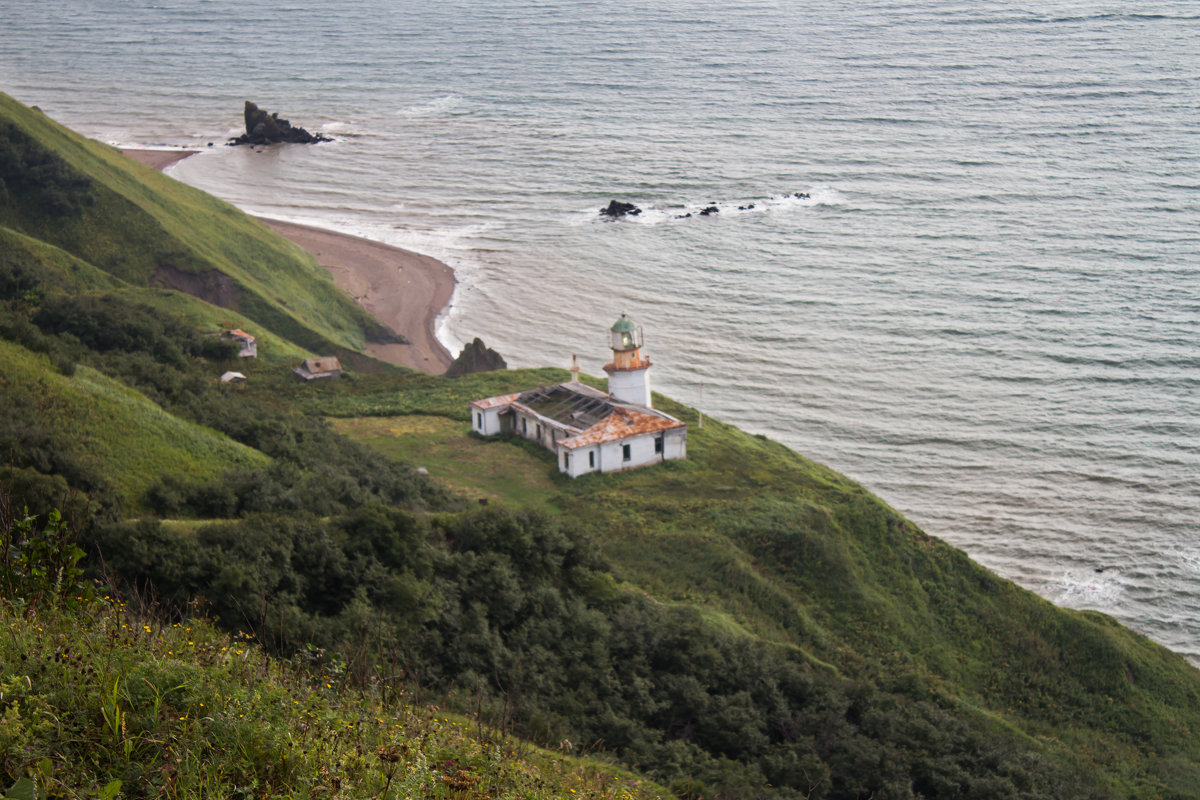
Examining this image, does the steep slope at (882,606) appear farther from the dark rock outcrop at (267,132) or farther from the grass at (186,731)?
the dark rock outcrop at (267,132)

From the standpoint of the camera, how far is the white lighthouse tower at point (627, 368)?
143 feet

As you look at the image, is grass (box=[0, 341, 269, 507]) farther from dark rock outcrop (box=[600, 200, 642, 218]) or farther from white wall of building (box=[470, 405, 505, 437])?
dark rock outcrop (box=[600, 200, 642, 218])

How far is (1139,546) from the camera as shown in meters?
42.5

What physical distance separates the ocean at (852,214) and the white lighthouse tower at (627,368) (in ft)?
38.5

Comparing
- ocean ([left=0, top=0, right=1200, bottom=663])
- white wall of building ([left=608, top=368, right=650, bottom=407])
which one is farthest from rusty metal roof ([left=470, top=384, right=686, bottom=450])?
ocean ([left=0, top=0, right=1200, bottom=663])

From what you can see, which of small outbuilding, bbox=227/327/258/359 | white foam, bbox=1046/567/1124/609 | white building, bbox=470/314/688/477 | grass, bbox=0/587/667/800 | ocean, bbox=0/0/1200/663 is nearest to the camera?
grass, bbox=0/587/667/800

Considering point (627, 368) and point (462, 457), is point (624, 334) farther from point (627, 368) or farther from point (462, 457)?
point (462, 457)

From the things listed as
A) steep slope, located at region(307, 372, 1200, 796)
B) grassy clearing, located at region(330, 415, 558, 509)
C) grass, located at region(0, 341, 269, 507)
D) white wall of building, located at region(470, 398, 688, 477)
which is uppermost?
grass, located at region(0, 341, 269, 507)

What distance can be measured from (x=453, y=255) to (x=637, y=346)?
1655 inches

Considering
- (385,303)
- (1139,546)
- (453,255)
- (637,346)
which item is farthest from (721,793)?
(453,255)

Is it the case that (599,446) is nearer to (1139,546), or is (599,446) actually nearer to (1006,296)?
(1139,546)

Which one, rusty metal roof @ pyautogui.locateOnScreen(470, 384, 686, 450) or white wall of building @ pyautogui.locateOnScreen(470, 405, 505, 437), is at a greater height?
rusty metal roof @ pyautogui.locateOnScreen(470, 384, 686, 450)

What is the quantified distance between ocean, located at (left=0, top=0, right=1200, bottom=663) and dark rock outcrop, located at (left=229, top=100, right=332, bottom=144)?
14.1ft

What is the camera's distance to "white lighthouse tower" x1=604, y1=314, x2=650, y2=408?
43.6 meters
